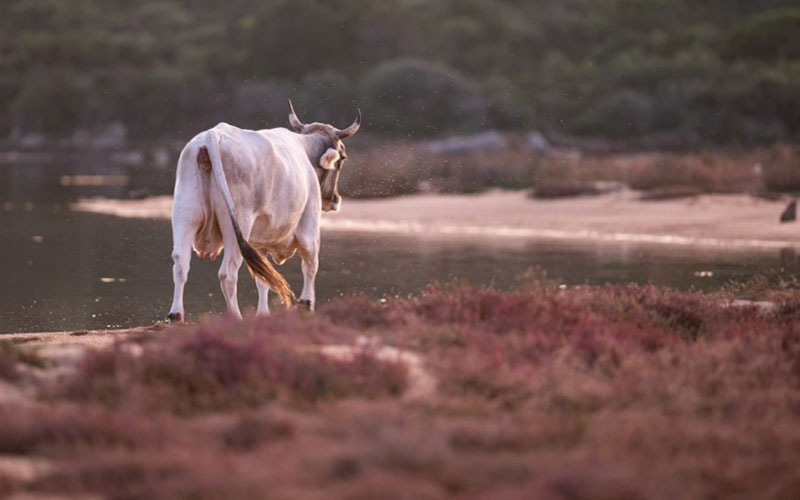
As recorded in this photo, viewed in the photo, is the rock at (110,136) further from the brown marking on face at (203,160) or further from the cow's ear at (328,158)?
the brown marking on face at (203,160)

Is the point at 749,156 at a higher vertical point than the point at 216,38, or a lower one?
lower

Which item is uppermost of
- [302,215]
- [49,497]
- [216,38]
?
[216,38]

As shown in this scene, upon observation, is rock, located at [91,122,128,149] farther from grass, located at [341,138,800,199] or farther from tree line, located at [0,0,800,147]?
grass, located at [341,138,800,199]

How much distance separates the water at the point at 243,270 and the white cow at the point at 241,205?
166 centimetres

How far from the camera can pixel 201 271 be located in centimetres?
2042

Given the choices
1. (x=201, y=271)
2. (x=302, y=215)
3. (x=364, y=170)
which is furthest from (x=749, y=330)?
(x=364, y=170)

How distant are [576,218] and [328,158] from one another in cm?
1429

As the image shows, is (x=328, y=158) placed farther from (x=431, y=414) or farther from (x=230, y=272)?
(x=431, y=414)

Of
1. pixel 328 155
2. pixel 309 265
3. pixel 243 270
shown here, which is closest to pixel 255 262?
pixel 309 265

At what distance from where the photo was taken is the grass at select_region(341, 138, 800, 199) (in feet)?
96.2

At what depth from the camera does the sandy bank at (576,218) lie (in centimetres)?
2364

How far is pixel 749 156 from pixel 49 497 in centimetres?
3234

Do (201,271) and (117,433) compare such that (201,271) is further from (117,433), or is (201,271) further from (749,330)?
(117,433)

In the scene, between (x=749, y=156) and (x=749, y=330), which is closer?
(x=749, y=330)
